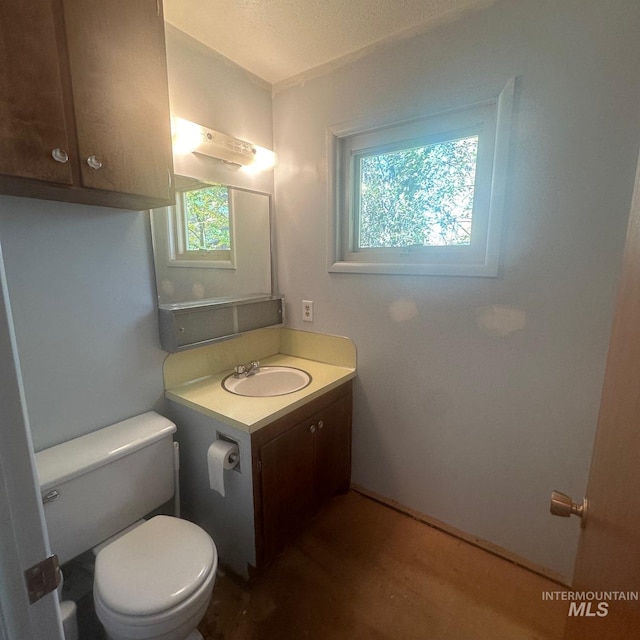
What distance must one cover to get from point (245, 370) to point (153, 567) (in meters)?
0.90

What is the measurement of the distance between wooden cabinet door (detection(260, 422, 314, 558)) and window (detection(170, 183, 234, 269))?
3.06 feet

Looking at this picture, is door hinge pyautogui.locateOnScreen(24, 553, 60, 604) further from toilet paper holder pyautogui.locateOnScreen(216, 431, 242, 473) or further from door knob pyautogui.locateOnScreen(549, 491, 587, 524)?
door knob pyautogui.locateOnScreen(549, 491, 587, 524)

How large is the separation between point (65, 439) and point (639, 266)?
5.71ft

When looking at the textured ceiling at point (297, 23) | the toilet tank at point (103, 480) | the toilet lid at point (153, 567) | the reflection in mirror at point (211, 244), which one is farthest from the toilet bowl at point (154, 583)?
the textured ceiling at point (297, 23)

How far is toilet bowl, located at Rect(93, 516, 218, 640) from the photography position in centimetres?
97

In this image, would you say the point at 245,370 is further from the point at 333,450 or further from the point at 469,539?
the point at 469,539

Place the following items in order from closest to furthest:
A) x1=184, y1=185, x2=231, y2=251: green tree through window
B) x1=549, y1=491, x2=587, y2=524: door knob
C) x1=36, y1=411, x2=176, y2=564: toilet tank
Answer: x1=549, y1=491, x2=587, y2=524: door knob, x1=36, y1=411, x2=176, y2=564: toilet tank, x1=184, y1=185, x2=231, y2=251: green tree through window

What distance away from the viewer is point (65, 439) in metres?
1.28

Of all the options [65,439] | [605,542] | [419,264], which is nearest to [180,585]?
[65,439]

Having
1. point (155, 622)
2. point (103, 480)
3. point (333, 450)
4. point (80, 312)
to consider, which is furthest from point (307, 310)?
point (155, 622)

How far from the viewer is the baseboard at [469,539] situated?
148 centimetres

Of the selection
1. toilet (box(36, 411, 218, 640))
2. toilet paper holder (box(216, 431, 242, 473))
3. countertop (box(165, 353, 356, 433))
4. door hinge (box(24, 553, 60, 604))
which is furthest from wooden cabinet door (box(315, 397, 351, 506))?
door hinge (box(24, 553, 60, 604))

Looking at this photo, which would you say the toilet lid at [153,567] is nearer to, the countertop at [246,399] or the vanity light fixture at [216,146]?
the countertop at [246,399]

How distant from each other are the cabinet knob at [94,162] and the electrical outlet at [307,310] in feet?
3.90
